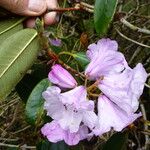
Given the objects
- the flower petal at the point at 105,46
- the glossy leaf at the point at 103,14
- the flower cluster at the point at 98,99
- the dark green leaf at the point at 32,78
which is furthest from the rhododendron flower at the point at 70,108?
the dark green leaf at the point at 32,78

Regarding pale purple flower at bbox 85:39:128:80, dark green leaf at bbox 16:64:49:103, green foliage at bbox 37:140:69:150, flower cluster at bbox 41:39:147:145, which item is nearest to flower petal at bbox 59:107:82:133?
flower cluster at bbox 41:39:147:145

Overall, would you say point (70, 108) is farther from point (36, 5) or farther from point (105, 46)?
point (36, 5)

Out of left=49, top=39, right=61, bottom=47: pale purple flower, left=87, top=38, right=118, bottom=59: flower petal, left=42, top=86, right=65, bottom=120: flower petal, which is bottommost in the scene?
left=49, top=39, right=61, bottom=47: pale purple flower

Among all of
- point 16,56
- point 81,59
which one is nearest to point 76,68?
point 81,59

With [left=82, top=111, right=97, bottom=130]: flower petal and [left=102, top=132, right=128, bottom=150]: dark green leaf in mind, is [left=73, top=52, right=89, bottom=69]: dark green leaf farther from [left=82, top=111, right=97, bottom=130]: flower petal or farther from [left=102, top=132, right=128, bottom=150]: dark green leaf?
[left=102, top=132, right=128, bottom=150]: dark green leaf

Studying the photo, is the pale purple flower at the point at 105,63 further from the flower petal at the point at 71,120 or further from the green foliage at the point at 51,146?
the green foliage at the point at 51,146
